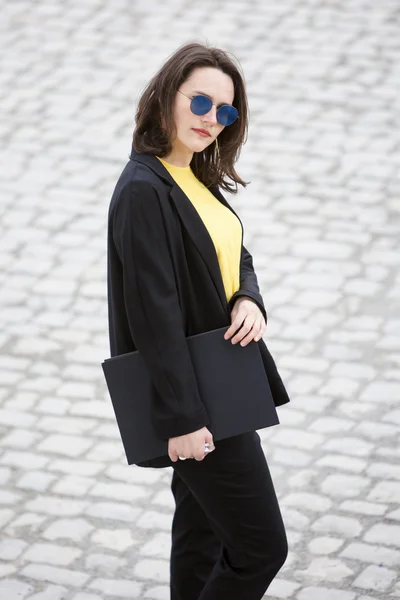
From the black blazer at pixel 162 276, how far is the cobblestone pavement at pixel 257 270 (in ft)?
5.45

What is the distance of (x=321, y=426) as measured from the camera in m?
6.23

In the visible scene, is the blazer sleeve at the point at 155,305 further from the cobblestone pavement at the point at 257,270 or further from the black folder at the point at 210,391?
the cobblestone pavement at the point at 257,270

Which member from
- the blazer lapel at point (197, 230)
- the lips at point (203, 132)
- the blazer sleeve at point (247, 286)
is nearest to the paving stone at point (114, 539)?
the blazer sleeve at point (247, 286)

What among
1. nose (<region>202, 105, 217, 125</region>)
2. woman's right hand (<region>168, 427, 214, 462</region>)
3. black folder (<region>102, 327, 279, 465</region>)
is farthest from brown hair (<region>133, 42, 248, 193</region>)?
woman's right hand (<region>168, 427, 214, 462</region>)

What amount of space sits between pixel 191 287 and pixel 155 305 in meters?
0.22

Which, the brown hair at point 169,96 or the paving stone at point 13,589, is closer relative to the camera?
the brown hair at point 169,96

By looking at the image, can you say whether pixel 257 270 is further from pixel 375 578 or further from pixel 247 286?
pixel 247 286

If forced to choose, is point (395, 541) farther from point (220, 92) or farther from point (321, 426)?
point (220, 92)

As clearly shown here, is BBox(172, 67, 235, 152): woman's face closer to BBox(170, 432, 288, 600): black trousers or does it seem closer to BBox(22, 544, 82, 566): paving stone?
BBox(170, 432, 288, 600): black trousers

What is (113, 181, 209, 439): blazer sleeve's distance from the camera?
3.63 meters

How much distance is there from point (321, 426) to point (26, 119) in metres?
5.05

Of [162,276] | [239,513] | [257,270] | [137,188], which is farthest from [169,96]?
[257,270]

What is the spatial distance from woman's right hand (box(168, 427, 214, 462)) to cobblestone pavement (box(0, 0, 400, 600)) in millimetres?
1496

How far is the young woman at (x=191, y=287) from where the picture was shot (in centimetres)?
366
